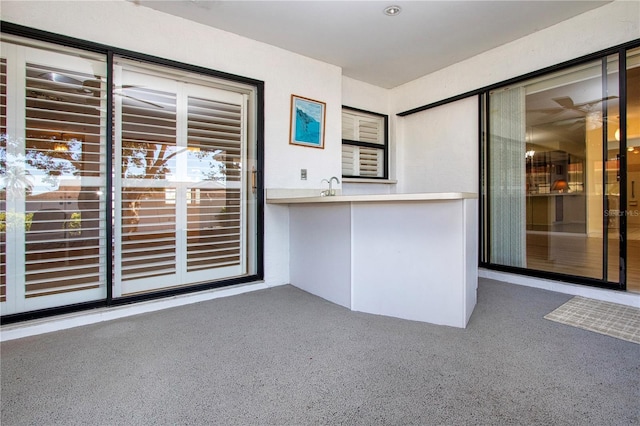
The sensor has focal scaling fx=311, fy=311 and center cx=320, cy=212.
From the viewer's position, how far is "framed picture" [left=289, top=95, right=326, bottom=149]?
11.8 feet

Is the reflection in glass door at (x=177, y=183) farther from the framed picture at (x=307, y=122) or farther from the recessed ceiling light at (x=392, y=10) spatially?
the recessed ceiling light at (x=392, y=10)

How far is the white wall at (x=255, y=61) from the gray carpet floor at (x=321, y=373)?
150cm

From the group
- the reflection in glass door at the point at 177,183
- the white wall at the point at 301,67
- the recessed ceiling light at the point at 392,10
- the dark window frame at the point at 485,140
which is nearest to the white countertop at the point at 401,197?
the reflection in glass door at the point at 177,183

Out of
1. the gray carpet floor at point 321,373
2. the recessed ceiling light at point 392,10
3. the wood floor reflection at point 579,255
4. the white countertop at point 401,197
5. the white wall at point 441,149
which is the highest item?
the recessed ceiling light at point 392,10

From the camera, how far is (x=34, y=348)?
2023 mm

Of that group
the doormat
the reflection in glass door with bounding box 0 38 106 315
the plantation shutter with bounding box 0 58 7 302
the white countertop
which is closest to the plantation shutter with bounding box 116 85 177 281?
the reflection in glass door with bounding box 0 38 106 315

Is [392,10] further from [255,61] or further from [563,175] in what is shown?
[563,175]

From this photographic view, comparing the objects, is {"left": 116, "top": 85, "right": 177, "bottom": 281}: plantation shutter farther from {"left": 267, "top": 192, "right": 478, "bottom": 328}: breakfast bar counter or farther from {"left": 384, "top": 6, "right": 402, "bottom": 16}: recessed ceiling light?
{"left": 384, "top": 6, "right": 402, "bottom": 16}: recessed ceiling light

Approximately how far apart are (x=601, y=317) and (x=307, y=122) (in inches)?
128

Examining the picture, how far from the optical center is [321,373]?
1.66m

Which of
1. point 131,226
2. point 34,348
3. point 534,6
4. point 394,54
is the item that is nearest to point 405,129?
point 394,54

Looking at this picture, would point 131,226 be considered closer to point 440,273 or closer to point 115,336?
point 115,336

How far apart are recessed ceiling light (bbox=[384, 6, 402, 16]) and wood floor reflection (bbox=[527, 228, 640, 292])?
105 inches

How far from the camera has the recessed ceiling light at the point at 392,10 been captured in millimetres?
2817
